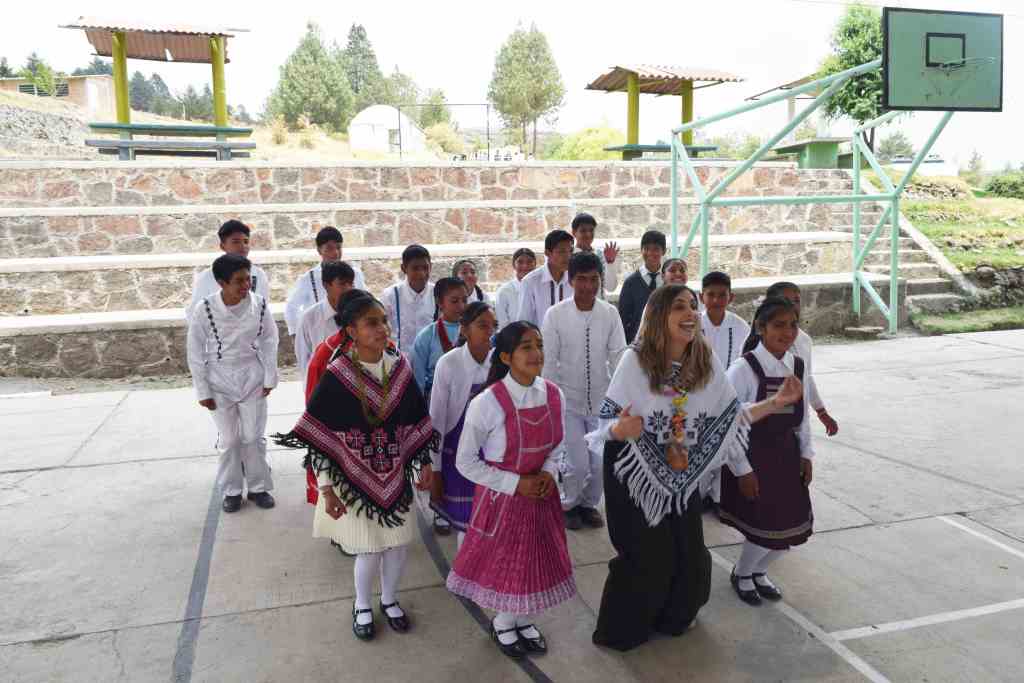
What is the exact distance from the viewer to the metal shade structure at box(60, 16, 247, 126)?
43.2 feet

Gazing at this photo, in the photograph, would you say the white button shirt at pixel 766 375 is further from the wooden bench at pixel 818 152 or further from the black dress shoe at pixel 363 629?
the wooden bench at pixel 818 152

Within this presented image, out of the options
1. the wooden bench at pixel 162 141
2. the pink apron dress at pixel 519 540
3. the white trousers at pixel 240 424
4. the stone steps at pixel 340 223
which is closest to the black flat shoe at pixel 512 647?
the pink apron dress at pixel 519 540

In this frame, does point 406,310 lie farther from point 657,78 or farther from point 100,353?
point 657,78

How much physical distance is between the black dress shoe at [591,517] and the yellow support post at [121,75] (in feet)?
38.7

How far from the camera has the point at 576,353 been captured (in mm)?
4801

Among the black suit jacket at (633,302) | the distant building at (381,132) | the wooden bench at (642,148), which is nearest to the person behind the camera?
the black suit jacket at (633,302)

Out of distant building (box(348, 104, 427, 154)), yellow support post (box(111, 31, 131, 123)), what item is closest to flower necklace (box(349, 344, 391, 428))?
yellow support post (box(111, 31, 131, 123))

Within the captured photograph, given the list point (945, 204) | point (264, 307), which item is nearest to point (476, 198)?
point (264, 307)

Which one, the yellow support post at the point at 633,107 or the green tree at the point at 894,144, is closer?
the yellow support post at the point at 633,107

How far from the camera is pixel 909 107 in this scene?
30.8 feet

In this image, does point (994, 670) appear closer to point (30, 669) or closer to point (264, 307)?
point (30, 669)

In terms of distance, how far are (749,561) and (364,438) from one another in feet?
6.24

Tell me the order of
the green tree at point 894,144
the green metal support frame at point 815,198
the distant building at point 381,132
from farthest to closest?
the green tree at point 894,144 → the distant building at point 381,132 → the green metal support frame at point 815,198

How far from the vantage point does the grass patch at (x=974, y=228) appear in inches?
531
